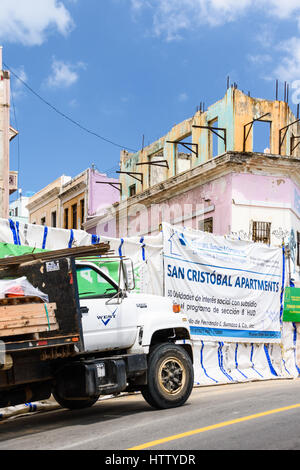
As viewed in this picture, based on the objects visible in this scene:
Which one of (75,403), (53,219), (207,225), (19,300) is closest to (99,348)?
(19,300)

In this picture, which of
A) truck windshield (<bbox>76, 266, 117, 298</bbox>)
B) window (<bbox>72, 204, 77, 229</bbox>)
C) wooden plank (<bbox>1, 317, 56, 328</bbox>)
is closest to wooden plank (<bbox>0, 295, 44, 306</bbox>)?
wooden plank (<bbox>1, 317, 56, 328</bbox>)

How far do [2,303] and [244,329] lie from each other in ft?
28.7

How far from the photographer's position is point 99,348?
8.54 metres

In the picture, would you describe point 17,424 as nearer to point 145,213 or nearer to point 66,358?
point 66,358

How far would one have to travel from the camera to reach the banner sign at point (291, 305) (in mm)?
16312

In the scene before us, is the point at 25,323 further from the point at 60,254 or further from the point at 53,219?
the point at 53,219

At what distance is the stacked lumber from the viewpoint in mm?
6984

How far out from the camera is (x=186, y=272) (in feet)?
43.9

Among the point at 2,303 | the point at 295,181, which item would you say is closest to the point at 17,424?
the point at 2,303

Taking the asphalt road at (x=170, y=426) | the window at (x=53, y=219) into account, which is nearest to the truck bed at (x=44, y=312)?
the asphalt road at (x=170, y=426)

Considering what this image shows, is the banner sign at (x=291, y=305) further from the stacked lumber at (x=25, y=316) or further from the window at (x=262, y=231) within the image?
the window at (x=262, y=231)

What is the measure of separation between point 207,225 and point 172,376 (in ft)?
76.6

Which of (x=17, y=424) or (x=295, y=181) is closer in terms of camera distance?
(x=17, y=424)

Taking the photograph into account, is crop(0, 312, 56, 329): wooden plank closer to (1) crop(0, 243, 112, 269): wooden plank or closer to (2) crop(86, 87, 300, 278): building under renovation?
(1) crop(0, 243, 112, 269): wooden plank
